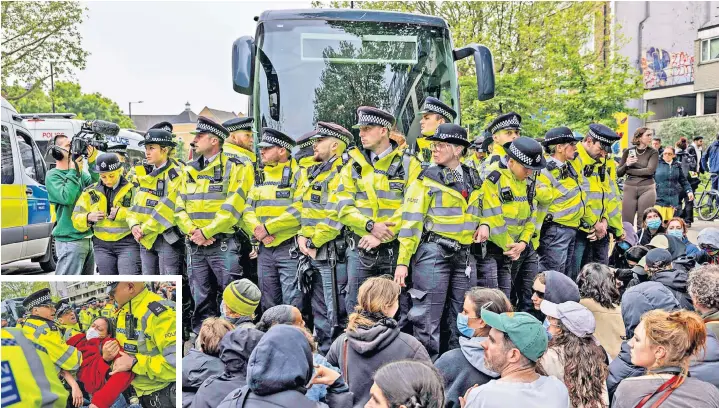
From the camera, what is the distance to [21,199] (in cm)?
1140

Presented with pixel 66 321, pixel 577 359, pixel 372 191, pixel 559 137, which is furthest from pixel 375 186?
pixel 66 321

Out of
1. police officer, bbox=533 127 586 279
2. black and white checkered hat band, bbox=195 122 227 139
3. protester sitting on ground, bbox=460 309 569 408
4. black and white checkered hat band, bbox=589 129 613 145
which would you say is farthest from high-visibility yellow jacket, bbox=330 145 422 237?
protester sitting on ground, bbox=460 309 569 408

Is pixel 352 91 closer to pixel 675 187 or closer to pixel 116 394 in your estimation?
pixel 116 394

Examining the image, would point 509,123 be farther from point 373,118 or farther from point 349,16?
point 349,16

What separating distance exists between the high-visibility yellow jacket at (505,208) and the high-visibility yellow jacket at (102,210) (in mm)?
3667

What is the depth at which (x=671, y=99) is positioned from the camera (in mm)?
47719

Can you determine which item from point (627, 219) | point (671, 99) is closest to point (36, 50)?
point (627, 219)

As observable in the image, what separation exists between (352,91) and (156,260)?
2.79m

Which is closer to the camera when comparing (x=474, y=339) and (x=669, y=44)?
(x=474, y=339)

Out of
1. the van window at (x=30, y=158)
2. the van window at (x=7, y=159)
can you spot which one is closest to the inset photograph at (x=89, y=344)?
the van window at (x=7, y=159)

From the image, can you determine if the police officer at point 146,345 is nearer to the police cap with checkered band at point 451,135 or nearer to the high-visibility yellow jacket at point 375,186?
the high-visibility yellow jacket at point 375,186

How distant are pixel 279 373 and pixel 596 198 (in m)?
5.95

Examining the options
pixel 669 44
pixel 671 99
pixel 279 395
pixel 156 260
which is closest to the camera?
pixel 279 395

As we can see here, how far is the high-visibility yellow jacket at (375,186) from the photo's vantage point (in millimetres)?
6355
